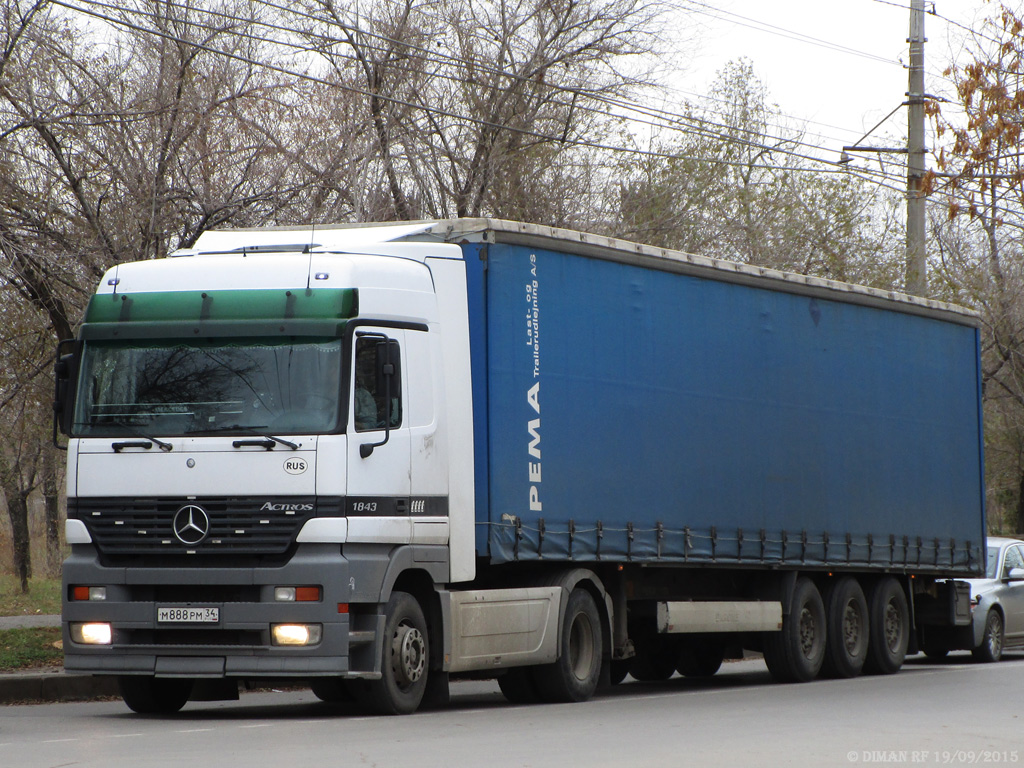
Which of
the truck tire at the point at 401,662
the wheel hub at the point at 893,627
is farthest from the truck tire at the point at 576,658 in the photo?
the wheel hub at the point at 893,627

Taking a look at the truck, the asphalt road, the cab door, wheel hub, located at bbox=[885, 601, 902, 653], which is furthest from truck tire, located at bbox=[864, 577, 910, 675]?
the cab door

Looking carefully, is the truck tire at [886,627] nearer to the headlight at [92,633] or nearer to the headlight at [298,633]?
the headlight at [298,633]

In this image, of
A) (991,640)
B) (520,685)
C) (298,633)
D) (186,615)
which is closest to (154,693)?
(186,615)

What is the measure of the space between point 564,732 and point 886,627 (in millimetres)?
8880

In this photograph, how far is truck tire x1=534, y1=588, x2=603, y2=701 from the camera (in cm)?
1327

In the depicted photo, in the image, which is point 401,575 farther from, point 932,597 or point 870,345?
point 932,597

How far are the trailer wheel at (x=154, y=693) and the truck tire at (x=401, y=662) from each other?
5.65ft

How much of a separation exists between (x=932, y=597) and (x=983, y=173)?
5.89 metres

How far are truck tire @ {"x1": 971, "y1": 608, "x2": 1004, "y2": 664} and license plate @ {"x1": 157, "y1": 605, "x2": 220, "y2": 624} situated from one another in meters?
12.2

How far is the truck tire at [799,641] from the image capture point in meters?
16.7

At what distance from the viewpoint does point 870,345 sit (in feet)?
59.2

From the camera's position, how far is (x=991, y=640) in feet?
67.8

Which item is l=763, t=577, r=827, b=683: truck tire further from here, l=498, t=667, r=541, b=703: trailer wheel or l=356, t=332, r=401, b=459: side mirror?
l=356, t=332, r=401, b=459: side mirror

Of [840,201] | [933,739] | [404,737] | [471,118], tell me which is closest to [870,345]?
[471,118]
